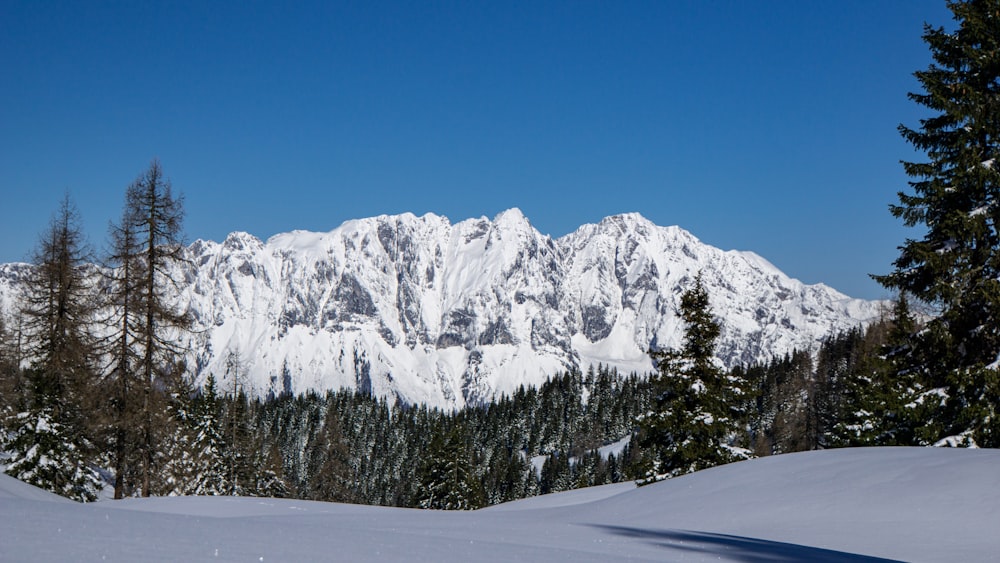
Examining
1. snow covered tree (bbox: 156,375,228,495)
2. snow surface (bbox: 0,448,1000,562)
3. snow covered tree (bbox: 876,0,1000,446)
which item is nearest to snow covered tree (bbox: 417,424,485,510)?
snow covered tree (bbox: 156,375,228,495)

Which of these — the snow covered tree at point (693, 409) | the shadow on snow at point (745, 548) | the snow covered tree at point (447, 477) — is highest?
the snow covered tree at point (693, 409)

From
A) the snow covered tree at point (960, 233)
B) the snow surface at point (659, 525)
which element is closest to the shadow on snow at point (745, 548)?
the snow surface at point (659, 525)

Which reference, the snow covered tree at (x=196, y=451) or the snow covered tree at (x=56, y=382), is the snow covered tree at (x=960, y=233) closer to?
the snow covered tree at (x=56, y=382)

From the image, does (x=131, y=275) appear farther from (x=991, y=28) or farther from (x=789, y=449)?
(x=789, y=449)

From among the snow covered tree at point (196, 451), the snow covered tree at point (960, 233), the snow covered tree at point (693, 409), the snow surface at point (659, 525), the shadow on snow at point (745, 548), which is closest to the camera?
the snow surface at point (659, 525)

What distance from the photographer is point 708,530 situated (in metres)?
12.3

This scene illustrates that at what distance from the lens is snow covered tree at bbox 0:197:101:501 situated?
2630 centimetres

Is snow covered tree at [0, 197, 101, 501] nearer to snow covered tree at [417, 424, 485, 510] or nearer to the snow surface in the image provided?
the snow surface

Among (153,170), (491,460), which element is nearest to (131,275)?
(153,170)

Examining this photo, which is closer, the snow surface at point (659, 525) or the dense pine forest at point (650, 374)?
the snow surface at point (659, 525)

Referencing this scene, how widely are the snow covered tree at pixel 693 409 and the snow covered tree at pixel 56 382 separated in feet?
71.1

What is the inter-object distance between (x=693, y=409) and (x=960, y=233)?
11830 millimetres

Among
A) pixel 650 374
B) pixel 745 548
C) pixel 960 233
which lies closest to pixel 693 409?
pixel 650 374

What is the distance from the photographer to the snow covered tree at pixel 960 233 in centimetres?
1636
